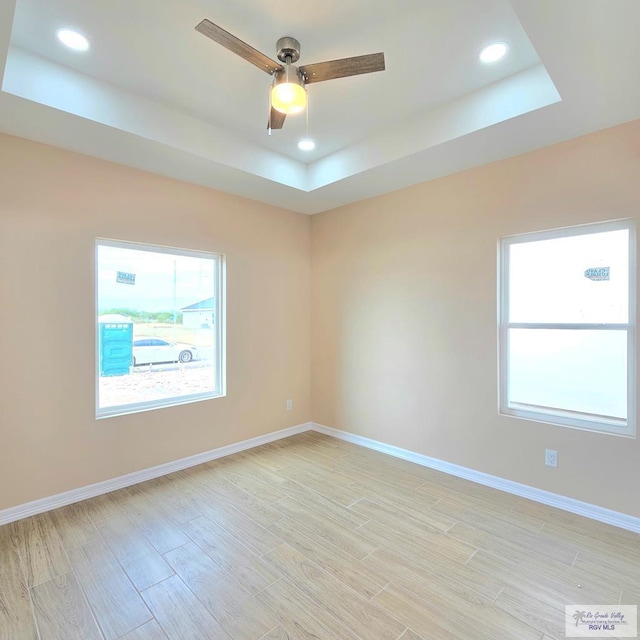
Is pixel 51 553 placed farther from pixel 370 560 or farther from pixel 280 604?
pixel 370 560

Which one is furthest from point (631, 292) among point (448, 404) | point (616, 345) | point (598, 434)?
point (448, 404)

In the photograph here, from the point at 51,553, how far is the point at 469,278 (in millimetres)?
3714

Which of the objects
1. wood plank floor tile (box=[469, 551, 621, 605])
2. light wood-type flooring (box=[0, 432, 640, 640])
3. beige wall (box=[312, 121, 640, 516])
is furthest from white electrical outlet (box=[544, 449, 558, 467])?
wood plank floor tile (box=[469, 551, 621, 605])

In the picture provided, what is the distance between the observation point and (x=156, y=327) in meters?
3.45

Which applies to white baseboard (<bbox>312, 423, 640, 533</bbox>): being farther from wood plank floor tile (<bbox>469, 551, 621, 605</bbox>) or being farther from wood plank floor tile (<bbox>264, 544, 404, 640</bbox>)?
wood plank floor tile (<bbox>264, 544, 404, 640</bbox>)

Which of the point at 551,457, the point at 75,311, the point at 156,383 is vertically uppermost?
the point at 75,311

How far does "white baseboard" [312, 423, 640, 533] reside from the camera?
249 cm

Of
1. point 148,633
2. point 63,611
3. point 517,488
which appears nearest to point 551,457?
point 517,488

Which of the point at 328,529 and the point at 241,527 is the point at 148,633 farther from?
the point at 328,529

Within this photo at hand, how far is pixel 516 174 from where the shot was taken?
9.70 ft

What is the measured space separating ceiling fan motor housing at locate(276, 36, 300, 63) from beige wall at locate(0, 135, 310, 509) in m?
1.76

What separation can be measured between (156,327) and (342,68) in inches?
107

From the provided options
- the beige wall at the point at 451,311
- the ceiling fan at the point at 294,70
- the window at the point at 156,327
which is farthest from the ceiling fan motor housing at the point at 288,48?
the window at the point at 156,327

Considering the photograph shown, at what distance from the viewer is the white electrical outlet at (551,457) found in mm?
2766
